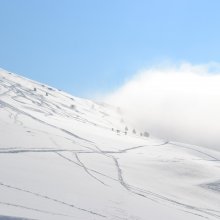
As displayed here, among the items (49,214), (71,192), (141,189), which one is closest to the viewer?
(49,214)

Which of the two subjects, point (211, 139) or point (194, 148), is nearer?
point (194, 148)

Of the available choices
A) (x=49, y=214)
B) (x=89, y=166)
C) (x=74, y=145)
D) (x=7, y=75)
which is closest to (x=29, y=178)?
(x=49, y=214)

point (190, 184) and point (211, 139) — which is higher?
point (211, 139)

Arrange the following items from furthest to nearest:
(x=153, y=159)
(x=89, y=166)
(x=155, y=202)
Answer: (x=153, y=159)
(x=89, y=166)
(x=155, y=202)

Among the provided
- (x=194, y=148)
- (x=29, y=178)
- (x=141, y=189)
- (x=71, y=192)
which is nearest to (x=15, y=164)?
(x=29, y=178)

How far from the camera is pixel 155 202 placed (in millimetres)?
21000

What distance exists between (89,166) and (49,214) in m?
10.1

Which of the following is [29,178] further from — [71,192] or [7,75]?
[7,75]

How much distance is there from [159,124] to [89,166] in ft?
452

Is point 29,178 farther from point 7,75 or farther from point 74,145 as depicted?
point 7,75

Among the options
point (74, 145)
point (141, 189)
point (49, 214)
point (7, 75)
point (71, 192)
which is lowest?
point (49, 214)

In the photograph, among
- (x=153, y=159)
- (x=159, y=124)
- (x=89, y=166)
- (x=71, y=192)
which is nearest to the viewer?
(x=71, y=192)

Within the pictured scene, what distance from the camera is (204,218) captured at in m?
20.2

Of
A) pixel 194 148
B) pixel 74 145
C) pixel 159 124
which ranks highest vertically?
pixel 159 124
